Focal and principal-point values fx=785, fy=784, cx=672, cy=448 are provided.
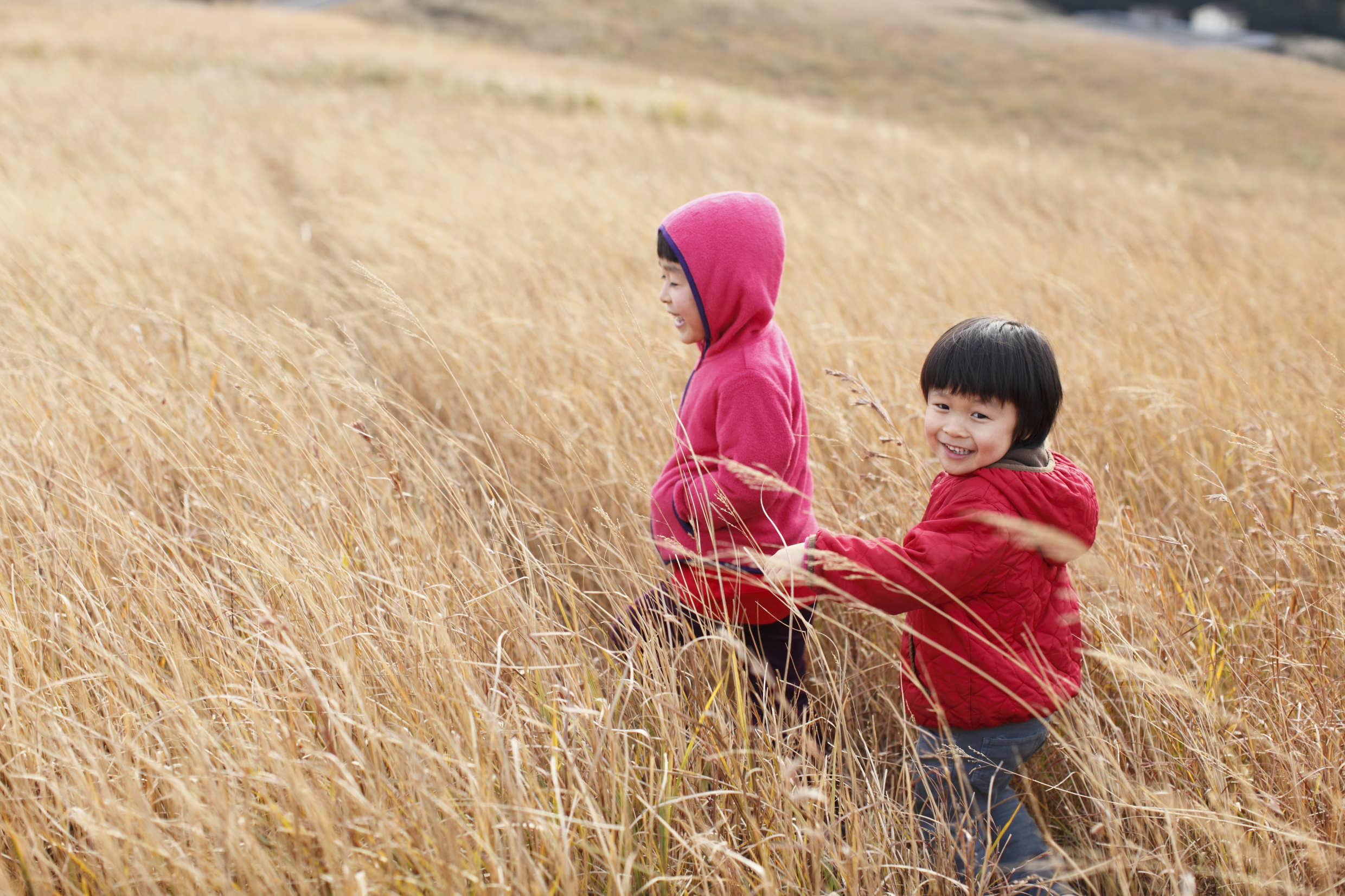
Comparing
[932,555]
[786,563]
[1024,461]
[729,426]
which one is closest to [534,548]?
[729,426]

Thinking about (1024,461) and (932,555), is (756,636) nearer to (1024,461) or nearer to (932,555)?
(932,555)

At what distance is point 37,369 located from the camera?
255 cm

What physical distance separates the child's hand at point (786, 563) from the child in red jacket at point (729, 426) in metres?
0.15

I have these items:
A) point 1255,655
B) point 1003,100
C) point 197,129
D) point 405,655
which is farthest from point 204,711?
point 1003,100

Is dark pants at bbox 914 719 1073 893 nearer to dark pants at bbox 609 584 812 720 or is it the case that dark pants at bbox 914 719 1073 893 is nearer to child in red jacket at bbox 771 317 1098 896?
child in red jacket at bbox 771 317 1098 896

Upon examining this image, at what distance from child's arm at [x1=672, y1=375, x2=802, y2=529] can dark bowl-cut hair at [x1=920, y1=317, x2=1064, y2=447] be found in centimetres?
34

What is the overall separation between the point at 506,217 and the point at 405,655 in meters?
4.26

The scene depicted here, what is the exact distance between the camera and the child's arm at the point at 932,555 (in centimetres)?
138

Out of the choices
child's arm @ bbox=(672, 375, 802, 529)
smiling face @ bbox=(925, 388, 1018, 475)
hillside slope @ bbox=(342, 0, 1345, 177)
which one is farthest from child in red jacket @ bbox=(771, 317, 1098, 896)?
hillside slope @ bbox=(342, 0, 1345, 177)

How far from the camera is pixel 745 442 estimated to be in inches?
64.4

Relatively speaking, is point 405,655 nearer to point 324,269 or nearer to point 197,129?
point 324,269

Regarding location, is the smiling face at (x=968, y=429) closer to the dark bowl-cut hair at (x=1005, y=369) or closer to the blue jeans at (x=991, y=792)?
the dark bowl-cut hair at (x=1005, y=369)

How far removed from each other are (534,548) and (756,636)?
30.3 inches

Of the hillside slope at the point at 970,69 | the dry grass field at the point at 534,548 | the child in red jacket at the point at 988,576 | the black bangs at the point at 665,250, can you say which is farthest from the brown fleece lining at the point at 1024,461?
the hillside slope at the point at 970,69
